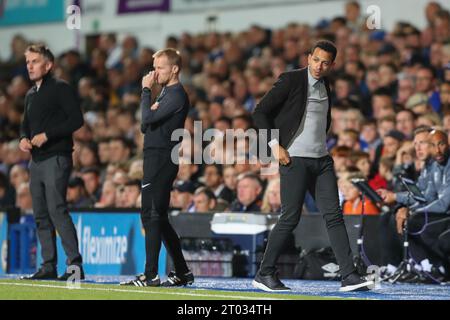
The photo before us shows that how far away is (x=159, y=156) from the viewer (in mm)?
10180

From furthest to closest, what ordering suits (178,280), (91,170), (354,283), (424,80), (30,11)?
(30,11) → (91,170) → (424,80) → (178,280) → (354,283)

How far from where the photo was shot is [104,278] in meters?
12.4

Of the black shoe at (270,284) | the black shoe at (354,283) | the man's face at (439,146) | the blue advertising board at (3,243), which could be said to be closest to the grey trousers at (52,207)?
the black shoe at (270,284)

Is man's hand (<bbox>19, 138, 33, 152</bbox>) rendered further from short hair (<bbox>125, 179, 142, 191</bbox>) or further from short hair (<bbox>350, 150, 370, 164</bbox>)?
short hair (<bbox>350, 150, 370, 164</bbox>)

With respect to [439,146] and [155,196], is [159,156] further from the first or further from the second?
[439,146]

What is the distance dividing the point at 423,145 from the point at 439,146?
0.52 feet

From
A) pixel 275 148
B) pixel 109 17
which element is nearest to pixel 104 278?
pixel 275 148

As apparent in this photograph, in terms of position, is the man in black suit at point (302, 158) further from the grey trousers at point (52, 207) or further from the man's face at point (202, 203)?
the man's face at point (202, 203)

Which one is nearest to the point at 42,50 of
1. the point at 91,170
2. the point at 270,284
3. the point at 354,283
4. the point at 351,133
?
the point at 270,284

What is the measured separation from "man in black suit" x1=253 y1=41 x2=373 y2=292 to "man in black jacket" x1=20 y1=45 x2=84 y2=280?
216 centimetres

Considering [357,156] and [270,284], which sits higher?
[357,156]

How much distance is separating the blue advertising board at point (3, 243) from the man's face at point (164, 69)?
183 inches
